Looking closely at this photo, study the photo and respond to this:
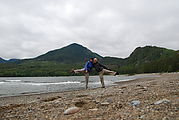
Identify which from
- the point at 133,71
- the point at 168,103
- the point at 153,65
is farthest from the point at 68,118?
the point at 133,71

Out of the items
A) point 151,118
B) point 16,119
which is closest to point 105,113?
point 151,118

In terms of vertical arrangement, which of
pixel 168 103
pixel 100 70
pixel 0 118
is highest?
pixel 100 70

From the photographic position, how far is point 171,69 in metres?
110

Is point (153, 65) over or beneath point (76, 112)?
over

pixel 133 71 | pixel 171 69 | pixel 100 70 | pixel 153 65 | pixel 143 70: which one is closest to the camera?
pixel 100 70

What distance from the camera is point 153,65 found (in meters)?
128

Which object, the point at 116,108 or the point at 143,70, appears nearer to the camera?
the point at 116,108

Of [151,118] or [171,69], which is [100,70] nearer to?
[151,118]

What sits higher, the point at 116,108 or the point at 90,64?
the point at 90,64

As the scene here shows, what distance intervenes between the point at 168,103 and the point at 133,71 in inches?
6286

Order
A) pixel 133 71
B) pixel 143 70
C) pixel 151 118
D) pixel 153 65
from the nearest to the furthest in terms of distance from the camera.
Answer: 1. pixel 151 118
2. pixel 153 65
3. pixel 143 70
4. pixel 133 71

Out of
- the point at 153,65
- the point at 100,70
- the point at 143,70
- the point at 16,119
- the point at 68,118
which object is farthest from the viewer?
the point at 143,70

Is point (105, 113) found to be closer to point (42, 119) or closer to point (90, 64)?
point (42, 119)

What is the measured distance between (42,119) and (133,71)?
16088 cm
